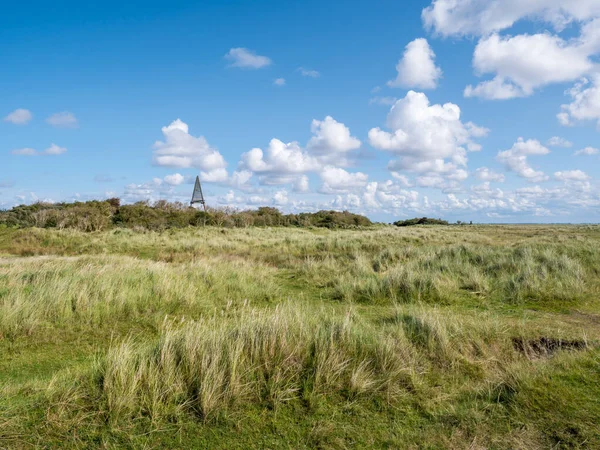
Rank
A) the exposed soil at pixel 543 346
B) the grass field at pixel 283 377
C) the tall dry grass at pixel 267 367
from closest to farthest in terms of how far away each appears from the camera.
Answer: the grass field at pixel 283 377, the tall dry grass at pixel 267 367, the exposed soil at pixel 543 346

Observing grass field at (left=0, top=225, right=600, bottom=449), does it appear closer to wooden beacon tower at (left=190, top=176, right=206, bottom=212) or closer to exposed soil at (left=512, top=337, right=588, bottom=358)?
exposed soil at (left=512, top=337, right=588, bottom=358)

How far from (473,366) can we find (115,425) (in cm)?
425

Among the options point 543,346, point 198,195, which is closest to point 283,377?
point 543,346

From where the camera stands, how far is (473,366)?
4.75 meters

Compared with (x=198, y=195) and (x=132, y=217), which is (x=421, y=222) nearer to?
(x=198, y=195)

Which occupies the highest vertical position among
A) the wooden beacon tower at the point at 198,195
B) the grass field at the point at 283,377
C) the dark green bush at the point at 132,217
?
the wooden beacon tower at the point at 198,195

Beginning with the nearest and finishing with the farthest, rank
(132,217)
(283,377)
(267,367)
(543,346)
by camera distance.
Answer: (283,377) < (267,367) < (543,346) < (132,217)

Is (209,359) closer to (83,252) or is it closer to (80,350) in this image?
(80,350)

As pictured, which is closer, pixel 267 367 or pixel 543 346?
pixel 267 367

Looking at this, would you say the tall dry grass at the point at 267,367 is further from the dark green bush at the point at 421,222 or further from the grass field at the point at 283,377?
the dark green bush at the point at 421,222

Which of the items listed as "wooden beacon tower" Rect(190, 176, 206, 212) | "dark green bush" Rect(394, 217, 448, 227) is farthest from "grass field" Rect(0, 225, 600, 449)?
"dark green bush" Rect(394, 217, 448, 227)

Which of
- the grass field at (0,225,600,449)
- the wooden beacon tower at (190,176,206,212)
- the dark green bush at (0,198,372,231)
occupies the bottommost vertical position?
the grass field at (0,225,600,449)

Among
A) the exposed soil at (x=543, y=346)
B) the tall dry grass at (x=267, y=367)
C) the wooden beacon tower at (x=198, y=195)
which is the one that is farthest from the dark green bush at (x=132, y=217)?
the exposed soil at (x=543, y=346)

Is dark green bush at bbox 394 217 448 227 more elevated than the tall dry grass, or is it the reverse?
dark green bush at bbox 394 217 448 227
